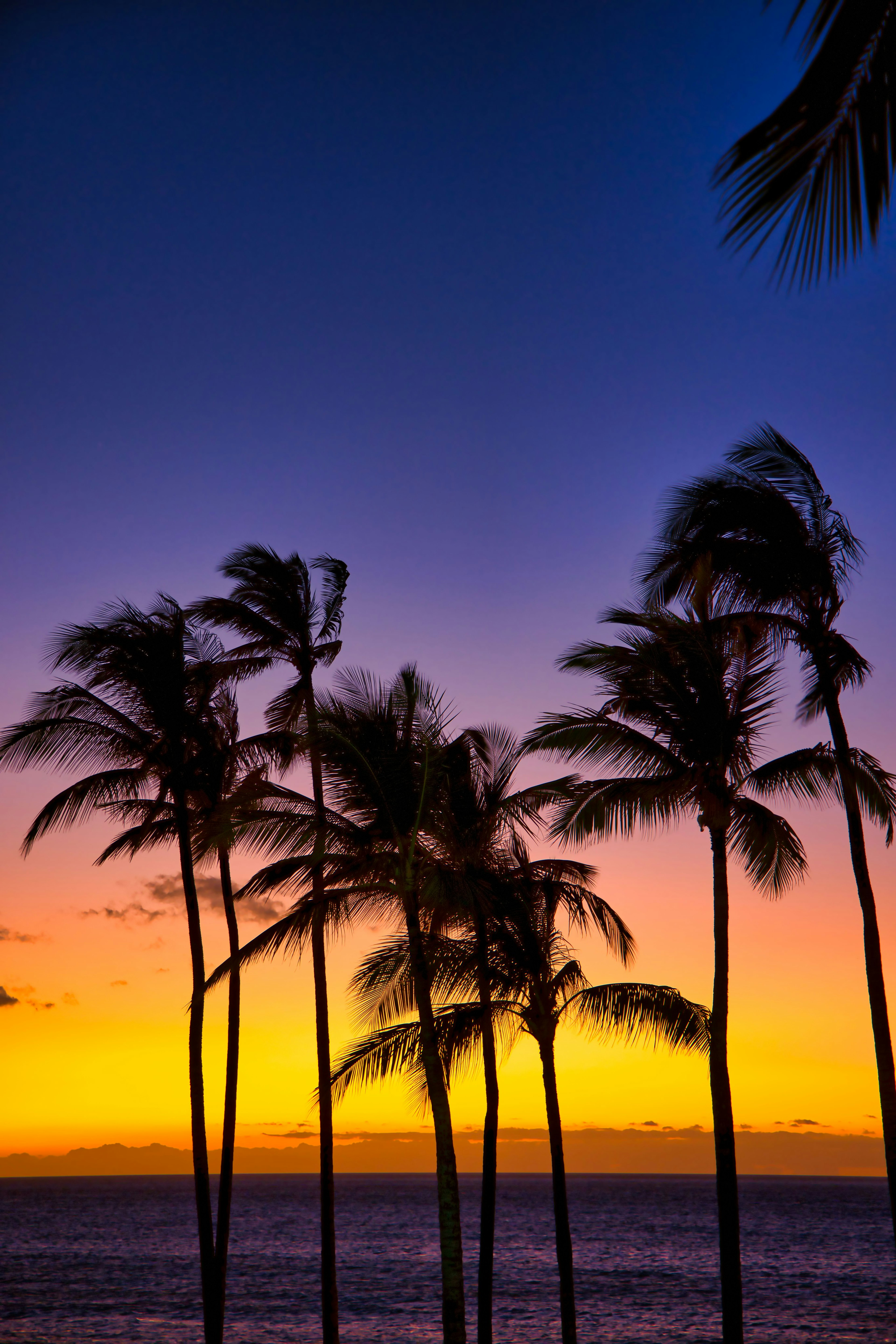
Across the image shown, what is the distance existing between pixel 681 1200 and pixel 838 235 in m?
170

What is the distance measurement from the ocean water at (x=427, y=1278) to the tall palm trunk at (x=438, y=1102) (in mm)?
19715

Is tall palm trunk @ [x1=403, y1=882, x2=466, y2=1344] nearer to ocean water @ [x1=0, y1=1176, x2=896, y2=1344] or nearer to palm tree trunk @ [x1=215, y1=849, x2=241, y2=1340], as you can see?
palm tree trunk @ [x1=215, y1=849, x2=241, y2=1340]

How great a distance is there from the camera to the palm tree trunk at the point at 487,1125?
21234 millimetres

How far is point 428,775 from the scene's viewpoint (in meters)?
19.3

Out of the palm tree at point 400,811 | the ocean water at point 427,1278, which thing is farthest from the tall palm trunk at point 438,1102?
the ocean water at point 427,1278

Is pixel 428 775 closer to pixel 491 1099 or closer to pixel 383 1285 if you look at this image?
pixel 491 1099

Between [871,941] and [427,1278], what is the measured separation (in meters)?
49.0

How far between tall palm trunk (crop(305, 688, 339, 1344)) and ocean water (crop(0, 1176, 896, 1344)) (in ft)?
56.9

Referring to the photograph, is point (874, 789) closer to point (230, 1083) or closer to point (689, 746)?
point (689, 746)

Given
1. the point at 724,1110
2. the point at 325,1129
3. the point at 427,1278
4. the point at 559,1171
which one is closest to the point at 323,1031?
the point at 325,1129

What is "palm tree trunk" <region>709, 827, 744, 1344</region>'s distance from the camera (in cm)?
1566

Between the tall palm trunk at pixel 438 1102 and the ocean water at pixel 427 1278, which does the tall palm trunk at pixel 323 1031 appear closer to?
the tall palm trunk at pixel 438 1102

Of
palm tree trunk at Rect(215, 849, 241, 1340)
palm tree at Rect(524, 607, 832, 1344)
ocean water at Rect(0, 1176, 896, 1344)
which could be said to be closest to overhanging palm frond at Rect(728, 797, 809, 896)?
palm tree at Rect(524, 607, 832, 1344)

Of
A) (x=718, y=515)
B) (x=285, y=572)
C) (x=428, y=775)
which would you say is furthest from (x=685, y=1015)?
(x=285, y=572)
